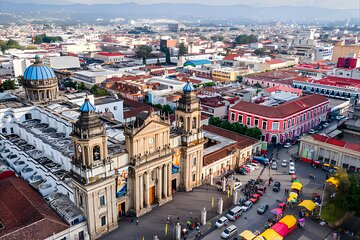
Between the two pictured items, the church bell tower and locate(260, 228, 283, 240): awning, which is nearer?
locate(260, 228, 283, 240): awning

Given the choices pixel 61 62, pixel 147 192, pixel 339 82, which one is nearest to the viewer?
pixel 147 192

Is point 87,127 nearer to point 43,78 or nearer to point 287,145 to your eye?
point 43,78

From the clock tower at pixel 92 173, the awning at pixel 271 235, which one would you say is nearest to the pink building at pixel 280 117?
the awning at pixel 271 235

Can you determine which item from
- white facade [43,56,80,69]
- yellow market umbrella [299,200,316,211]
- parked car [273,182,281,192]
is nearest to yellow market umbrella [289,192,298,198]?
yellow market umbrella [299,200,316,211]

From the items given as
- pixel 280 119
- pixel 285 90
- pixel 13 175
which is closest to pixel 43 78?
pixel 13 175

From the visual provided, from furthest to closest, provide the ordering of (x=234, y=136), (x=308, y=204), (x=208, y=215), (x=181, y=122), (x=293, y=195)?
(x=234, y=136) → (x=181, y=122) → (x=293, y=195) → (x=308, y=204) → (x=208, y=215)

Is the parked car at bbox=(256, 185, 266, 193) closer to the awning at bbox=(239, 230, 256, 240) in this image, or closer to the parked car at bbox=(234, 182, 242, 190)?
the parked car at bbox=(234, 182, 242, 190)

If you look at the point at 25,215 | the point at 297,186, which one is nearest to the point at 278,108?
the point at 297,186

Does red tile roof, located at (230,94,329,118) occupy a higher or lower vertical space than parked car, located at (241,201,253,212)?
higher

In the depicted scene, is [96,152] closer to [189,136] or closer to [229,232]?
[189,136]
